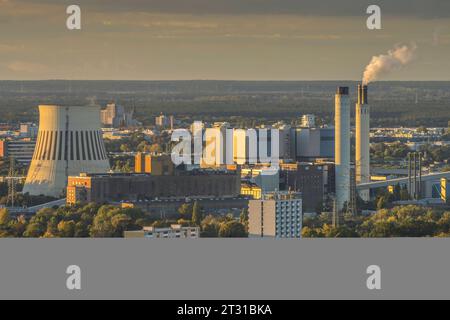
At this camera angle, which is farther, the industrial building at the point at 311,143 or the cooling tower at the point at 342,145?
the industrial building at the point at 311,143

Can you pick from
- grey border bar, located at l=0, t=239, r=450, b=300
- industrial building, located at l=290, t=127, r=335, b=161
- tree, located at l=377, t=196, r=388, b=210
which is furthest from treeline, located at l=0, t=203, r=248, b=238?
industrial building, located at l=290, t=127, r=335, b=161

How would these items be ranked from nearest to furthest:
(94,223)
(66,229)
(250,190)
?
(66,229) → (94,223) → (250,190)

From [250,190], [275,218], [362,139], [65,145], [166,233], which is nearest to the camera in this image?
[166,233]

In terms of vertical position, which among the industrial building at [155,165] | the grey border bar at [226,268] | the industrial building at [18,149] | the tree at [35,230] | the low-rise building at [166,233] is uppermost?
the industrial building at [18,149]

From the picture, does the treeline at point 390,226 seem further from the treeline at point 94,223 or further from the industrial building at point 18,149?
the industrial building at point 18,149

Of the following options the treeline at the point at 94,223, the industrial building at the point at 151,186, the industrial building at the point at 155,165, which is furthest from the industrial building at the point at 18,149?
the treeline at the point at 94,223

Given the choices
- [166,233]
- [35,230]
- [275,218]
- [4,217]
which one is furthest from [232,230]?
[4,217]

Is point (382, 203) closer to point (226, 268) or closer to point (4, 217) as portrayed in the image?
point (4, 217)
